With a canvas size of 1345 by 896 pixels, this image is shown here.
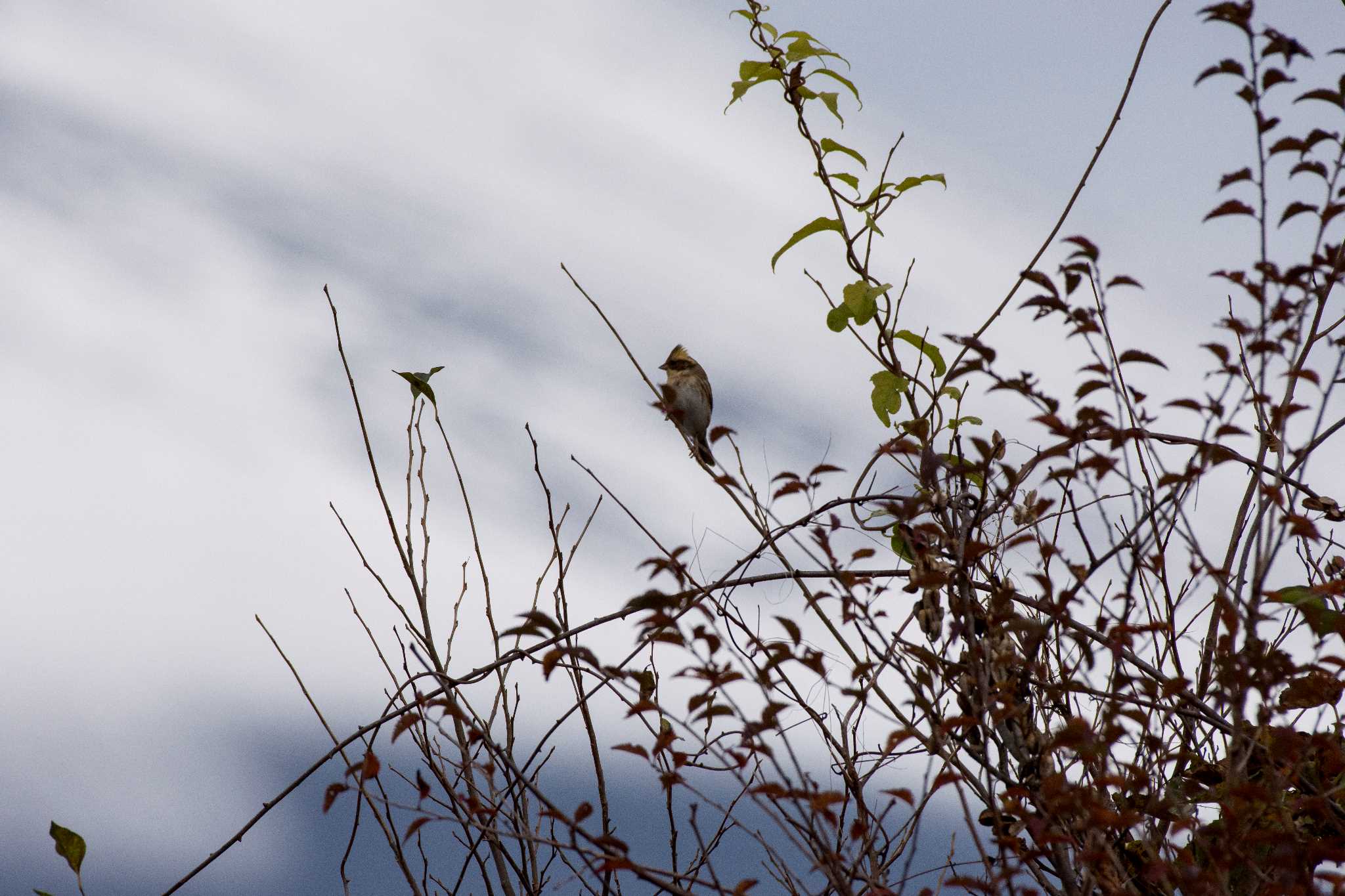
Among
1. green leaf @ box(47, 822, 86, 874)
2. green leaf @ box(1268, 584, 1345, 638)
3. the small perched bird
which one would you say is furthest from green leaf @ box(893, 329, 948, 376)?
the small perched bird

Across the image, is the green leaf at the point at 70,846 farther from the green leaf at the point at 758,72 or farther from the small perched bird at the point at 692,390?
the small perched bird at the point at 692,390

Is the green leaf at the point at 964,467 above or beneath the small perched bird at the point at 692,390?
beneath

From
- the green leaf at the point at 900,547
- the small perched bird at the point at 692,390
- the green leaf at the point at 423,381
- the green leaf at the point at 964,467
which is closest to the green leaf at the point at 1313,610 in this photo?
the green leaf at the point at 964,467

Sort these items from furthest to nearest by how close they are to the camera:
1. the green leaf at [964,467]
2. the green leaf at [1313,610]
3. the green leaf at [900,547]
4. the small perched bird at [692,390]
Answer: the small perched bird at [692,390] → the green leaf at [900,547] → the green leaf at [964,467] → the green leaf at [1313,610]

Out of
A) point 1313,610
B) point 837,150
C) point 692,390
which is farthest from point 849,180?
point 692,390

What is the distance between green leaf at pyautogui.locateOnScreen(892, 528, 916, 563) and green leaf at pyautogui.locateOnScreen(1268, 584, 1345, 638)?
1181 millimetres

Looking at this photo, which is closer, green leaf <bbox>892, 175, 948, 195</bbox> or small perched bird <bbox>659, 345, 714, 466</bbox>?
green leaf <bbox>892, 175, 948, 195</bbox>

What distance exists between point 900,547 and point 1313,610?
1.37m

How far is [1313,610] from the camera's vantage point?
346 centimetres

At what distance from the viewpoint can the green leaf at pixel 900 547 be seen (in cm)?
421

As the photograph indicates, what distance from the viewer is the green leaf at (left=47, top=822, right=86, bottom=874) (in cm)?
379

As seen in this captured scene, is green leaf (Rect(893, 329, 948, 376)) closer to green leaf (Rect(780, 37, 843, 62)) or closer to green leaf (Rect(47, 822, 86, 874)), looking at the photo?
green leaf (Rect(780, 37, 843, 62))

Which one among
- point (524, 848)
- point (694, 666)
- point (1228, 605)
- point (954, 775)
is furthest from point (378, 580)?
point (1228, 605)

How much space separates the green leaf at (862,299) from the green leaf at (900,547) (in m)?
0.78
